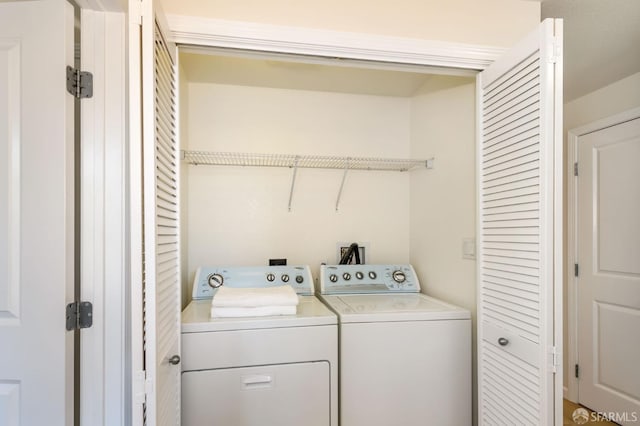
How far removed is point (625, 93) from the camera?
2352 millimetres

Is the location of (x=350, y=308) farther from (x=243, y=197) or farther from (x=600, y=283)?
(x=600, y=283)

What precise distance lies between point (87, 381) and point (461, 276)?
1.77 metres

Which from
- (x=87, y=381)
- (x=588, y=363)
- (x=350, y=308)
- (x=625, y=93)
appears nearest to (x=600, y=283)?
(x=588, y=363)

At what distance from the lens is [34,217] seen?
1.03 meters

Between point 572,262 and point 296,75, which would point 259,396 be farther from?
point 572,262

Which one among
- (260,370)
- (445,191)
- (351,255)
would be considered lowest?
(260,370)

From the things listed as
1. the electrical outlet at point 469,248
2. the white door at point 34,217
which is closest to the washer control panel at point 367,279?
the electrical outlet at point 469,248

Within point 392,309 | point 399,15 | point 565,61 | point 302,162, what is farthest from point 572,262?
point 399,15

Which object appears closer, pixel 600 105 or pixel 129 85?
pixel 129 85

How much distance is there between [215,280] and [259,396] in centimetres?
76

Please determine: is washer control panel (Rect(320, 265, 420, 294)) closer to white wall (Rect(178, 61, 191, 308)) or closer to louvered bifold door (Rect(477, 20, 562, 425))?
louvered bifold door (Rect(477, 20, 562, 425))

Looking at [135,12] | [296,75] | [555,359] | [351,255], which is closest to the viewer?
[135,12]

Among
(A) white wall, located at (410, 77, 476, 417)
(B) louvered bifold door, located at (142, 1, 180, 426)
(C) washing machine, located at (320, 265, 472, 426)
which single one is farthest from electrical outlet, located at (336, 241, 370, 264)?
(B) louvered bifold door, located at (142, 1, 180, 426)

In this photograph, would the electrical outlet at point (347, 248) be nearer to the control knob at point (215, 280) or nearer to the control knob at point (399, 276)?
the control knob at point (399, 276)
